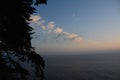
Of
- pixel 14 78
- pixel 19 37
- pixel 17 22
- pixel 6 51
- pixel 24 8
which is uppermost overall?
pixel 24 8

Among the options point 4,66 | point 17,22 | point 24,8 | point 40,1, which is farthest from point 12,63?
point 40,1

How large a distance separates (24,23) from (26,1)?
86cm

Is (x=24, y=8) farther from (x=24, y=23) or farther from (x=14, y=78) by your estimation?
(x=14, y=78)

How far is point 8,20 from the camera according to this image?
6.34m

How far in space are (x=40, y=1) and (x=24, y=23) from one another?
97 centimetres

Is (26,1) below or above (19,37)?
above

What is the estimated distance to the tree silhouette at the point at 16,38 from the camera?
625cm

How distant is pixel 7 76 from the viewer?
619 cm

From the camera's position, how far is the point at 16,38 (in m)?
6.30

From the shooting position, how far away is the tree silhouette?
625 centimetres

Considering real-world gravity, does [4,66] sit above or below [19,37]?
below

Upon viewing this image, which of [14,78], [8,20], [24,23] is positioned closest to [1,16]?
[8,20]

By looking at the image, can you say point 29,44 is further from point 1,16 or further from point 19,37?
point 1,16

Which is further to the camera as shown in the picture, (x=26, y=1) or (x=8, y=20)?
(x=26, y=1)
